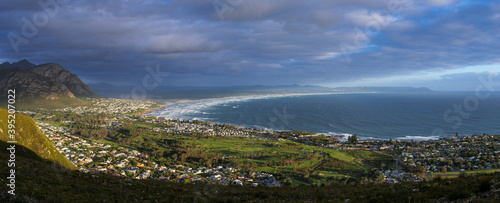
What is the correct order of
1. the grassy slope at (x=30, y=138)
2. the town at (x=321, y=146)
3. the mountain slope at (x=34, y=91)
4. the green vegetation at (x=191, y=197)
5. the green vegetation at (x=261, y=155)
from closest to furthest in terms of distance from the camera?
the green vegetation at (x=191, y=197)
the grassy slope at (x=30, y=138)
the town at (x=321, y=146)
the green vegetation at (x=261, y=155)
the mountain slope at (x=34, y=91)

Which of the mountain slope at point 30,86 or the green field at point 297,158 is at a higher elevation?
the mountain slope at point 30,86

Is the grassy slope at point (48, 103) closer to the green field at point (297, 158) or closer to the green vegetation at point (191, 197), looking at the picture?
the green field at point (297, 158)

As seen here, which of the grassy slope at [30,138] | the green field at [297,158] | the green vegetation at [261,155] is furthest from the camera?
the green field at [297,158]

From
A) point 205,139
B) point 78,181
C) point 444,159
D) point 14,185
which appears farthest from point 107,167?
point 444,159

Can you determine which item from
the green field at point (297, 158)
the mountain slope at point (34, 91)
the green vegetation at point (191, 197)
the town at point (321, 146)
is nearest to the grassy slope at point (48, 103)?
the mountain slope at point (34, 91)

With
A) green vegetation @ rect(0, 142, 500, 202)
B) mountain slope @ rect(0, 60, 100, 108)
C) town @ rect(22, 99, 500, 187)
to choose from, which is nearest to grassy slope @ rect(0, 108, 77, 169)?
town @ rect(22, 99, 500, 187)

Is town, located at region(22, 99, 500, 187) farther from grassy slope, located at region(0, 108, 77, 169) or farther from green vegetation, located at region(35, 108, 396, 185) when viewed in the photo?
grassy slope, located at region(0, 108, 77, 169)

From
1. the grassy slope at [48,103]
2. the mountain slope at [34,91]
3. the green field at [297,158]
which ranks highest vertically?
the mountain slope at [34,91]

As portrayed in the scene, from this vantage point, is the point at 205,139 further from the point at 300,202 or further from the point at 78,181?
the point at 300,202

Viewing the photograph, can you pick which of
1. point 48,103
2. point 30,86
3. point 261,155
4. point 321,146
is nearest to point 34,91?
point 30,86
